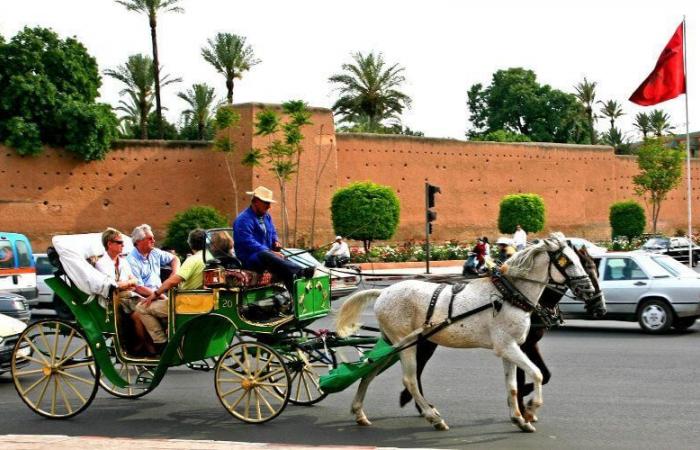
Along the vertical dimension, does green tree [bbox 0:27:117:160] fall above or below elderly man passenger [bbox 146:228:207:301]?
above

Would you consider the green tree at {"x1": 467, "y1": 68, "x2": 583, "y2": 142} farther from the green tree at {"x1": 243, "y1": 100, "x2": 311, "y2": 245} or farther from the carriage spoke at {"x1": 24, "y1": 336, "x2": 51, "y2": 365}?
the carriage spoke at {"x1": 24, "y1": 336, "x2": 51, "y2": 365}

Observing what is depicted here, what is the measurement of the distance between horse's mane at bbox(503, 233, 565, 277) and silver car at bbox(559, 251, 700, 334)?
7.13m

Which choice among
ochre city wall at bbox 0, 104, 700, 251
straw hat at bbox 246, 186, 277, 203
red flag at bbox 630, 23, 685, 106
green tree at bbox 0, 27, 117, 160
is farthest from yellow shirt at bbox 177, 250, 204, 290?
ochre city wall at bbox 0, 104, 700, 251

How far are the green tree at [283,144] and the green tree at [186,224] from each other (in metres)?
4.00

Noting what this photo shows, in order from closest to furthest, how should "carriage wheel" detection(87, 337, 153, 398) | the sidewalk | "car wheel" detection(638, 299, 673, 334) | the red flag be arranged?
the sidewalk → "carriage wheel" detection(87, 337, 153, 398) → "car wheel" detection(638, 299, 673, 334) → the red flag

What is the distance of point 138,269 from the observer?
8.93m

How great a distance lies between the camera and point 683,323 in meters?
14.5

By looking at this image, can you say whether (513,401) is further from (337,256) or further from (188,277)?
(337,256)

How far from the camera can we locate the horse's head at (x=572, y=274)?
7465 millimetres

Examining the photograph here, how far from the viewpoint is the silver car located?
14.0 m

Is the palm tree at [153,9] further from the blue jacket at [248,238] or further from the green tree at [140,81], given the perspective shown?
the blue jacket at [248,238]

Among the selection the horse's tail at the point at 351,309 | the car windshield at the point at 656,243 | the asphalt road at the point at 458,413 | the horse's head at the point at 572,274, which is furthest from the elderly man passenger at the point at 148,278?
the car windshield at the point at 656,243

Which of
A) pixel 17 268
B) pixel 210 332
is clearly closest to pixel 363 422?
pixel 210 332

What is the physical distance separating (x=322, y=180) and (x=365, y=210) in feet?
16.3
